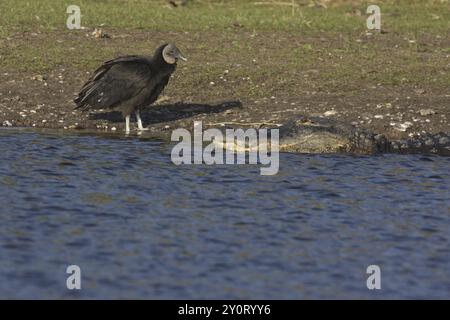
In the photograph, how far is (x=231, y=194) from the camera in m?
12.6

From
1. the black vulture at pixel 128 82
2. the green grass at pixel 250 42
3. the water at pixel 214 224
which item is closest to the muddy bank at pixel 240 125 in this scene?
the water at pixel 214 224

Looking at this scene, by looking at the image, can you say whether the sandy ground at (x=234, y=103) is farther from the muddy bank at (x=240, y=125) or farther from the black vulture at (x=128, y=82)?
the black vulture at (x=128, y=82)

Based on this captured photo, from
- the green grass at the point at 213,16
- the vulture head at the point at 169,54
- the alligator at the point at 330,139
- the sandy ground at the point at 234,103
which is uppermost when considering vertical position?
the green grass at the point at 213,16

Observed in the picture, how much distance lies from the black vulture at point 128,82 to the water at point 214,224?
2.64ft

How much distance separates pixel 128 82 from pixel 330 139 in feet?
9.17

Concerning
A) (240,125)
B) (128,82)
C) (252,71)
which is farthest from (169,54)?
(252,71)

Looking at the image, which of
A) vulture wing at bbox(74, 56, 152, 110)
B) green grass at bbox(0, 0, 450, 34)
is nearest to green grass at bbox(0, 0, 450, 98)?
green grass at bbox(0, 0, 450, 34)

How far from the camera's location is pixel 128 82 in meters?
15.7

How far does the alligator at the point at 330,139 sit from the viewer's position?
49.2ft

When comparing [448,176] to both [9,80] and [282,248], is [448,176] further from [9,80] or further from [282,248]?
[9,80]

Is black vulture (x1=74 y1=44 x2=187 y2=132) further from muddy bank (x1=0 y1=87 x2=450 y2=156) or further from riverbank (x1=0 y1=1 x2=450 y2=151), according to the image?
riverbank (x1=0 y1=1 x2=450 y2=151)

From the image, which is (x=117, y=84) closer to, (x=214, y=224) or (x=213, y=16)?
(x=214, y=224)

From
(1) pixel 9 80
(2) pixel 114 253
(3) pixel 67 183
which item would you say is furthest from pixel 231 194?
(1) pixel 9 80

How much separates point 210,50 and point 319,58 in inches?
72.3
